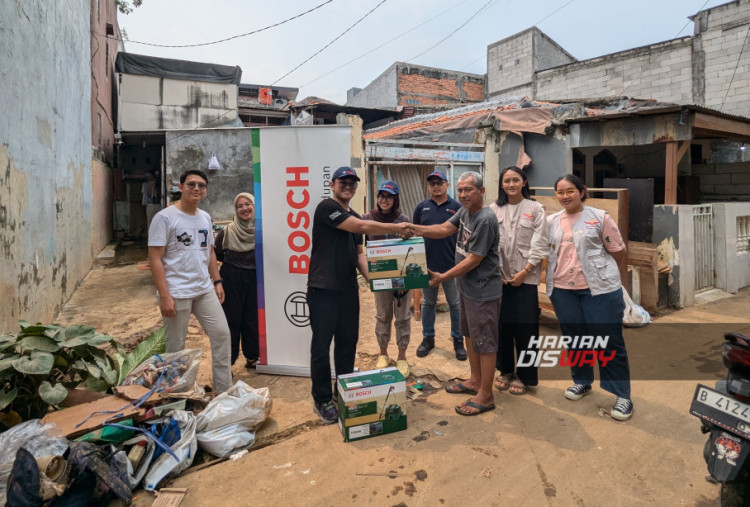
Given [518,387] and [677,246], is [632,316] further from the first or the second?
[518,387]

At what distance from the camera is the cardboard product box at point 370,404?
9.68ft

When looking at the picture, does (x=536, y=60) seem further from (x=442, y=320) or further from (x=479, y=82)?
(x=442, y=320)

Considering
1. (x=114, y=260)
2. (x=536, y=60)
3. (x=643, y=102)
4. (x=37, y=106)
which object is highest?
(x=536, y=60)

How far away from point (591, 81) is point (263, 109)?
43.9 feet

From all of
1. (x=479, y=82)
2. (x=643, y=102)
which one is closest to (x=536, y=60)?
(x=479, y=82)

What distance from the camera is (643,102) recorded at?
380 inches

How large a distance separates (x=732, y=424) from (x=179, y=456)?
2.92 meters

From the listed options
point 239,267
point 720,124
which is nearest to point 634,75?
point 720,124

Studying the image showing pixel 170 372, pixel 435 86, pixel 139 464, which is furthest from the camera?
pixel 435 86

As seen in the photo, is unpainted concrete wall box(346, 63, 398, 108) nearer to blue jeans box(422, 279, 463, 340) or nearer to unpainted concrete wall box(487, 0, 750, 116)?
unpainted concrete wall box(487, 0, 750, 116)

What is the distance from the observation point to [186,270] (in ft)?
10.7

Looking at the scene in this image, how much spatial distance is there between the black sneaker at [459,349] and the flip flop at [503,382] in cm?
69

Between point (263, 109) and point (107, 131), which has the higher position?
point (263, 109)

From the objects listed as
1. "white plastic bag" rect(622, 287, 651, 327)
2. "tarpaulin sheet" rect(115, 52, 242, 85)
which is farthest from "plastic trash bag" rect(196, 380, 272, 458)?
"tarpaulin sheet" rect(115, 52, 242, 85)
